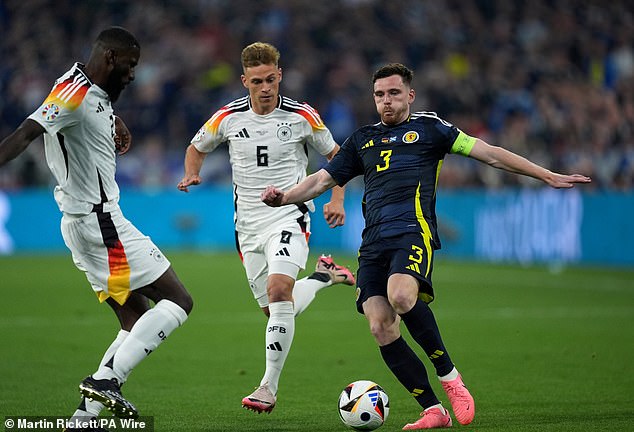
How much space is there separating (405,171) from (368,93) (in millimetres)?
19657

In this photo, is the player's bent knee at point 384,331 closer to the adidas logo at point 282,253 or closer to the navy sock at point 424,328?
the navy sock at point 424,328

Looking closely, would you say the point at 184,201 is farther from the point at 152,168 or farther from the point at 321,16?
the point at 321,16

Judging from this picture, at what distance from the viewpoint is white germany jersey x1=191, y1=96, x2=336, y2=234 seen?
28.5ft

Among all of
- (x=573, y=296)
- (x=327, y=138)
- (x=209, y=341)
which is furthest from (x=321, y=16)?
(x=327, y=138)

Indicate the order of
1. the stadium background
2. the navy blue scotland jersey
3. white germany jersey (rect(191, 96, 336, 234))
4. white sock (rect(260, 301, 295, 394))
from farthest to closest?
the stadium background → white germany jersey (rect(191, 96, 336, 234)) → white sock (rect(260, 301, 295, 394)) → the navy blue scotland jersey

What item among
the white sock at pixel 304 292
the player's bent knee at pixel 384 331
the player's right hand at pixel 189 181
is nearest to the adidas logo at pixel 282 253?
the white sock at pixel 304 292

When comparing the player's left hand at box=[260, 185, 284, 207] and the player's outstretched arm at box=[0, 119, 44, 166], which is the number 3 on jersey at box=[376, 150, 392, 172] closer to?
the player's left hand at box=[260, 185, 284, 207]

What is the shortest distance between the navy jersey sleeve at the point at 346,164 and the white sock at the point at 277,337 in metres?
1.08

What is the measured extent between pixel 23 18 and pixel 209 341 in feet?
60.8

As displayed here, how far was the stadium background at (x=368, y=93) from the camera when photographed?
21.2 metres

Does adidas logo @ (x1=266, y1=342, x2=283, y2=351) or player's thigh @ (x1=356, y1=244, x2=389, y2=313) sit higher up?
player's thigh @ (x1=356, y1=244, x2=389, y2=313)

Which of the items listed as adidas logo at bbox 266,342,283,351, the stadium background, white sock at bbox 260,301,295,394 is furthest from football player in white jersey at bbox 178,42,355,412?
the stadium background

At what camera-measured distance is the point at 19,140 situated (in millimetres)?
6238

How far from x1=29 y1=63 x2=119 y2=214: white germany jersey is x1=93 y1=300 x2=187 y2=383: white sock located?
73 centimetres
